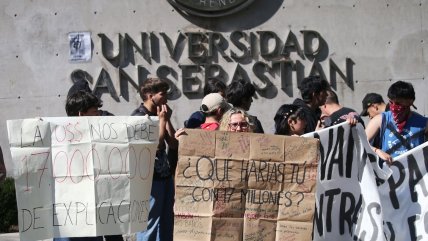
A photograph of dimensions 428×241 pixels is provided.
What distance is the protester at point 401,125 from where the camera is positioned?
8.33 meters

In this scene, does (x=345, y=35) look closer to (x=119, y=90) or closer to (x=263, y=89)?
(x=263, y=89)

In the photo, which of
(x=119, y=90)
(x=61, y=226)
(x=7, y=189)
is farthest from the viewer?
(x=119, y=90)

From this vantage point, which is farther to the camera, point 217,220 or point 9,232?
point 9,232

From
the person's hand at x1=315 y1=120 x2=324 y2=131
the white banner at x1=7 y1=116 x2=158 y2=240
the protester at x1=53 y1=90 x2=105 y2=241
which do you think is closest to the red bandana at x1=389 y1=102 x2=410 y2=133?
the person's hand at x1=315 y1=120 x2=324 y2=131

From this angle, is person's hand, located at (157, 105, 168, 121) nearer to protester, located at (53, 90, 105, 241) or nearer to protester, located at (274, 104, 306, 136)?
protester, located at (53, 90, 105, 241)

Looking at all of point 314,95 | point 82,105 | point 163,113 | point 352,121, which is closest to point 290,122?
point 352,121

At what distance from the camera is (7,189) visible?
1216 centimetres

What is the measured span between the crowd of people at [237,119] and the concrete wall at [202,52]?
15.0 feet

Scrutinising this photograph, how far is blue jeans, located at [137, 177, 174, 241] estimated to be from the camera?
7988mm

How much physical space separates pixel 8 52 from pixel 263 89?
3.50 meters

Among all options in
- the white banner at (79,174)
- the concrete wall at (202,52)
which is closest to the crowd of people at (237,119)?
the white banner at (79,174)

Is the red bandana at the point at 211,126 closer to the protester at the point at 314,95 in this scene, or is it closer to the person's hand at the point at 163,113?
the person's hand at the point at 163,113

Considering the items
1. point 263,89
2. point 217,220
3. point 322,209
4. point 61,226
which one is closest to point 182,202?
point 217,220

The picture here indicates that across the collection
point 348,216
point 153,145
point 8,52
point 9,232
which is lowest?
point 9,232
